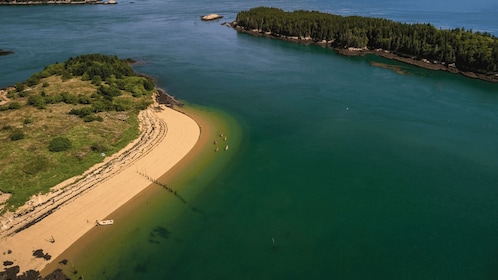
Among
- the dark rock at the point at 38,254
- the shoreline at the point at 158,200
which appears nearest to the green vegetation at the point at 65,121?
the dark rock at the point at 38,254

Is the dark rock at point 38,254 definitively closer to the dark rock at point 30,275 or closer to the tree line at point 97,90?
the dark rock at point 30,275

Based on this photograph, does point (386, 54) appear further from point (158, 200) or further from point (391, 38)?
point (158, 200)

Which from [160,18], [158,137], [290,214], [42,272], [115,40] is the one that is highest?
[160,18]

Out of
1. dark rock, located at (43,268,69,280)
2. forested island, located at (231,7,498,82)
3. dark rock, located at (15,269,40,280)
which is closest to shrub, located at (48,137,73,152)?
dark rock, located at (15,269,40,280)

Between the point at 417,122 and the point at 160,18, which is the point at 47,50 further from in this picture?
the point at 417,122

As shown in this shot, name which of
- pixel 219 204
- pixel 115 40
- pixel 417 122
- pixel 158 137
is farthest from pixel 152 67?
pixel 417 122

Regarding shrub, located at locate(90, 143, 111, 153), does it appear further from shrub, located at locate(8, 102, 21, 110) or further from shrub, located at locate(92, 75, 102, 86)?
shrub, located at locate(92, 75, 102, 86)

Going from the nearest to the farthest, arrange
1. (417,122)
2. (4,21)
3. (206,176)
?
(206,176), (417,122), (4,21)
